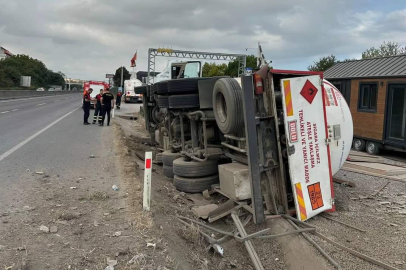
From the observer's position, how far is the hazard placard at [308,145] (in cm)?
481

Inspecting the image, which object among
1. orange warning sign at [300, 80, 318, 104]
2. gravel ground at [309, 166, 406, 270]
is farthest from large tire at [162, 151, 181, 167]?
orange warning sign at [300, 80, 318, 104]

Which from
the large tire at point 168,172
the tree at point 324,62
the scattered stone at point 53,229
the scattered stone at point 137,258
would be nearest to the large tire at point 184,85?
the large tire at point 168,172

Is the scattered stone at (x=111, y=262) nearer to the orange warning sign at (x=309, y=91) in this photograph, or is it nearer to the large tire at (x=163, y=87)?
the orange warning sign at (x=309, y=91)

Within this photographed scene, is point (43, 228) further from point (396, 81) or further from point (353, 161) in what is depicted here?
point (396, 81)

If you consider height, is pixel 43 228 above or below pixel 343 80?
below

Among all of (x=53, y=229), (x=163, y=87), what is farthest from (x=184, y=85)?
(x=53, y=229)

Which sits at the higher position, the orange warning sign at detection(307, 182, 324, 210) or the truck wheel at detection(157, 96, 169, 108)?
the truck wheel at detection(157, 96, 169, 108)

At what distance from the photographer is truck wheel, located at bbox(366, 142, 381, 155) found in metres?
11.5

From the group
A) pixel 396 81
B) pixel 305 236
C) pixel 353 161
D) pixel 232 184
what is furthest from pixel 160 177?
pixel 396 81

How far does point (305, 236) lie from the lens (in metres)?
4.39

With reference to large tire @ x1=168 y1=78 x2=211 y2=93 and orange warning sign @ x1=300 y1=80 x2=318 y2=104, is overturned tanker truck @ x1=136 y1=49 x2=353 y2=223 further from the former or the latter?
large tire @ x1=168 y1=78 x2=211 y2=93

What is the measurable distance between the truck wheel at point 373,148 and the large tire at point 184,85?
7.62 m

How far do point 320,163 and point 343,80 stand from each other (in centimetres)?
904

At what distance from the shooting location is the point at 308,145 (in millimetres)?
4965
